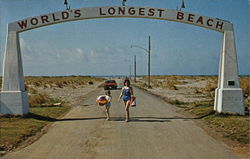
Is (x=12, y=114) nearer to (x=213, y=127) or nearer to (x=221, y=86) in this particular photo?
(x=213, y=127)

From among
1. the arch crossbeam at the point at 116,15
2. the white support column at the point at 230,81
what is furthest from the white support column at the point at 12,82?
the white support column at the point at 230,81

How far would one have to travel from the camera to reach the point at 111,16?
10453 mm

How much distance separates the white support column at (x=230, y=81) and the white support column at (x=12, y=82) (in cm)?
804

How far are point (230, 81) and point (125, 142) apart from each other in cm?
601

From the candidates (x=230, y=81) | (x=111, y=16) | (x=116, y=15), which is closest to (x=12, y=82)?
(x=111, y=16)

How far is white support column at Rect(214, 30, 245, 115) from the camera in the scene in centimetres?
1048

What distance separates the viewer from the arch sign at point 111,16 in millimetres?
10078

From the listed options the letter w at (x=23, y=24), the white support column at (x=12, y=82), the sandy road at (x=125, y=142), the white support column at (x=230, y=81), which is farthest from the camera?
the white support column at (x=230, y=81)

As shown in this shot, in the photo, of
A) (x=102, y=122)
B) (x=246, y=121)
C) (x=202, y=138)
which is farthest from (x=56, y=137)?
(x=246, y=121)

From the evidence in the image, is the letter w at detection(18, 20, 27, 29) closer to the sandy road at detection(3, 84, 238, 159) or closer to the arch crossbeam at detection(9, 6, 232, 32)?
the arch crossbeam at detection(9, 6, 232, 32)

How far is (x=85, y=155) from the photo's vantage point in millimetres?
5707

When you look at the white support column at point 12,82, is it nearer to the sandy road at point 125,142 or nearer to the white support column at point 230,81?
the sandy road at point 125,142

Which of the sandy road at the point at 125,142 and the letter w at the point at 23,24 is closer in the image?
the sandy road at the point at 125,142

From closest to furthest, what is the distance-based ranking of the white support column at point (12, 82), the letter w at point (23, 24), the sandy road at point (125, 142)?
the sandy road at point (125, 142), the white support column at point (12, 82), the letter w at point (23, 24)
